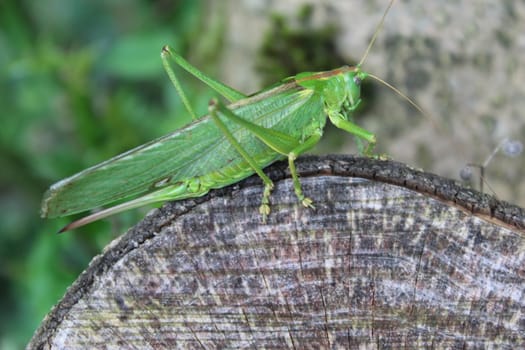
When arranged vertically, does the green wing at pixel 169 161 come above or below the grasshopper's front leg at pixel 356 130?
below

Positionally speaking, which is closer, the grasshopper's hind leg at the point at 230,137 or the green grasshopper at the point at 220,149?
the grasshopper's hind leg at the point at 230,137

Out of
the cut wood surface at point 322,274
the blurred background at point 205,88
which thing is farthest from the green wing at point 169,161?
the blurred background at point 205,88

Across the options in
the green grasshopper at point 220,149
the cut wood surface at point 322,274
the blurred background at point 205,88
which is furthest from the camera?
the blurred background at point 205,88

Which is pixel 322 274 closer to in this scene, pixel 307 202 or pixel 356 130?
pixel 307 202

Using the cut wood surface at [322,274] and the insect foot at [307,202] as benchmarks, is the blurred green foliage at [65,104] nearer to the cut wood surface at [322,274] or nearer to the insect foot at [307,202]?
the cut wood surface at [322,274]

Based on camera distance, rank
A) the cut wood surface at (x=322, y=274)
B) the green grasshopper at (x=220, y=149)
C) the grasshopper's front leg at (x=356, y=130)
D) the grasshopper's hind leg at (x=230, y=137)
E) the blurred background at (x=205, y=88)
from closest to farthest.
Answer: the cut wood surface at (x=322, y=274) → the grasshopper's hind leg at (x=230, y=137) → the green grasshopper at (x=220, y=149) → the grasshopper's front leg at (x=356, y=130) → the blurred background at (x=205, y=88)

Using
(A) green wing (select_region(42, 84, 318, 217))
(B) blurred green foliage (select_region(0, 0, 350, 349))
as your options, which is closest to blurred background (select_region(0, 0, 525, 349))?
(B) blurred green foliage (select_region(0, 0, 350, 349))

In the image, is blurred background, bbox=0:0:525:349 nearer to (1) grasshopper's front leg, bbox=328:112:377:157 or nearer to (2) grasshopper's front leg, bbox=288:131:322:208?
(1) grasshopper's front leg, bbox=328:112:377:157

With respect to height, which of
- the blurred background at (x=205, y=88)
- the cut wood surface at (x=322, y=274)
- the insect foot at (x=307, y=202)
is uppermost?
the blurred background at (x=205, y=88)
